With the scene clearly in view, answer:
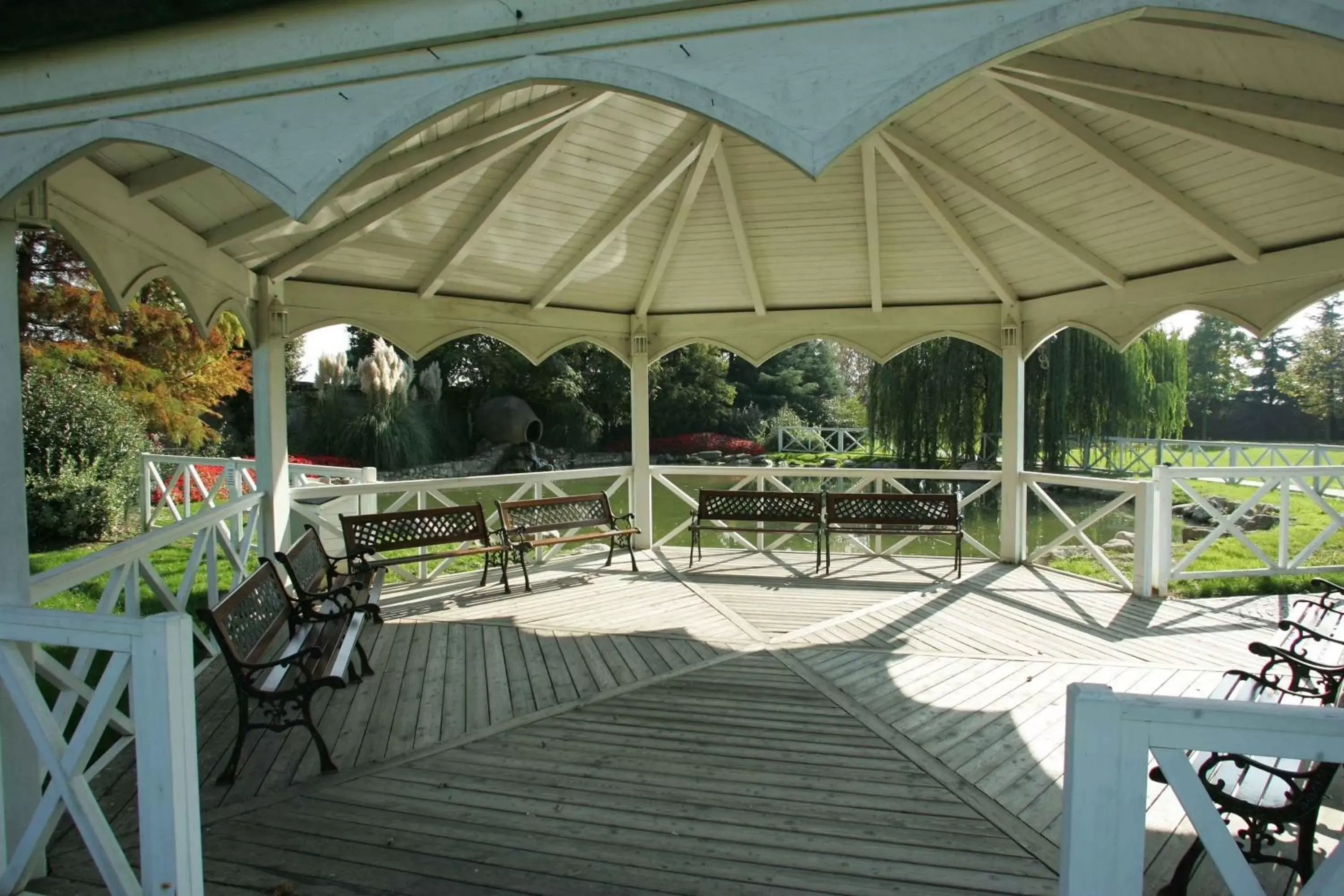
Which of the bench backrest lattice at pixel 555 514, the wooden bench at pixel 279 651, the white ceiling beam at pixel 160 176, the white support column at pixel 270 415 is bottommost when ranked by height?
the wooden bench at pixel 279 651

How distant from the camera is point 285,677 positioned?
364 centimetres

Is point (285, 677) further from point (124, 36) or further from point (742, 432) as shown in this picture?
point (742, 432)

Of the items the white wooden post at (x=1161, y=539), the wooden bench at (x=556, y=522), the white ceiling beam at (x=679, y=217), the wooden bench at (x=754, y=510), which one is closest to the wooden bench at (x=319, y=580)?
the wooden bench at (x=556, y=522)

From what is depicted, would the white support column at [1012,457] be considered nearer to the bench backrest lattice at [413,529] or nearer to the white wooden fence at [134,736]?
the bench backrest lattice at [413,529]

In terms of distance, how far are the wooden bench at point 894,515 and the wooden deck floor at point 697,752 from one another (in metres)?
1.35

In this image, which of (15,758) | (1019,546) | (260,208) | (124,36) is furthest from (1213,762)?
(1019,546)

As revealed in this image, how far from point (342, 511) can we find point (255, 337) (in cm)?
235

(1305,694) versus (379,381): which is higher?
(379,381)

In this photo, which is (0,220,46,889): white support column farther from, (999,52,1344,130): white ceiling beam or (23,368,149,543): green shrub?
(23,368,149,543): green shrub

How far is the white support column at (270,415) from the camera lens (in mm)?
6051

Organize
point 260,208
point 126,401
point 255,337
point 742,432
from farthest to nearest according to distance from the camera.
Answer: point 742,432
point 126,401
point 255,337
point 260,208

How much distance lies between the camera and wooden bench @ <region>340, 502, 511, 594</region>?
6445 millimetres

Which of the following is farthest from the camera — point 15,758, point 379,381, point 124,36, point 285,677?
point 379,381

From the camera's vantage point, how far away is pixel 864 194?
6301 millimetres
